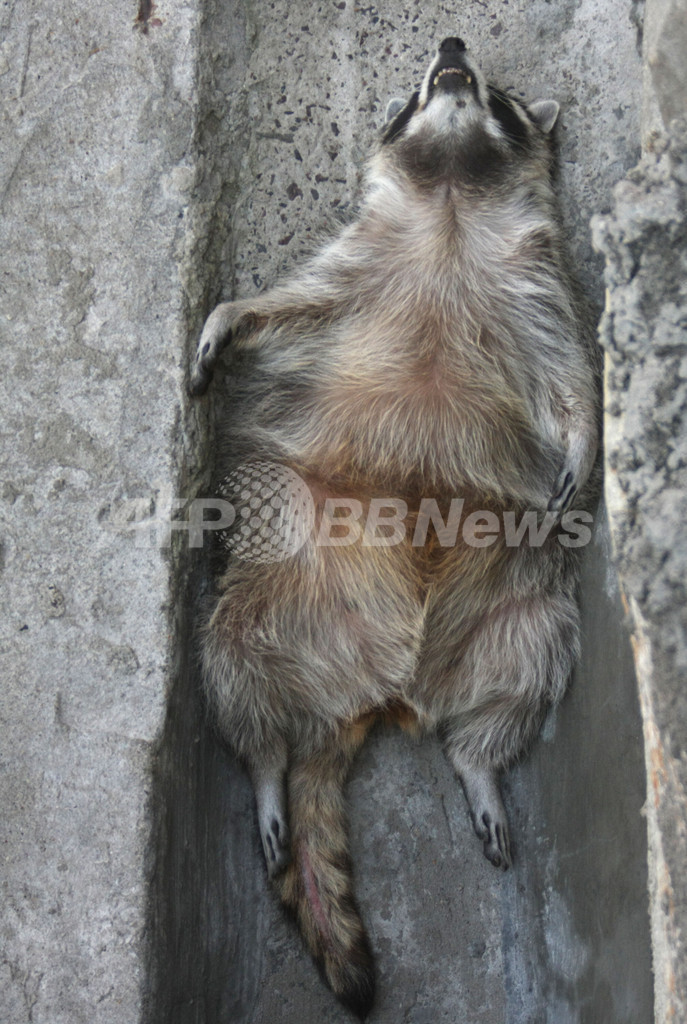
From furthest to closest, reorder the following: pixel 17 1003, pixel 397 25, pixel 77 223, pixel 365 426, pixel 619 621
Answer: pixel 397 25 < pixel 365 426 < pixel 77 223 < pixel 619 621 < pixel 17 1003

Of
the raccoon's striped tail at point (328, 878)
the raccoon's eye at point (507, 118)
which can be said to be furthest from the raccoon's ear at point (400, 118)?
the raccoon's striped tail at point (328, 878)

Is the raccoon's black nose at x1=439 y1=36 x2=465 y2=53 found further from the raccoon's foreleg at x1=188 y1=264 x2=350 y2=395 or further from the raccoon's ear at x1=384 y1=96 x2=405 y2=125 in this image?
the raccoon's foreleg at x1=188 y1=264 x2=350 y2=395

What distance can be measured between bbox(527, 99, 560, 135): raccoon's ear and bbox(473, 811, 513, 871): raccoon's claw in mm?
1915

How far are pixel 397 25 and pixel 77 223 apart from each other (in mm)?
1242

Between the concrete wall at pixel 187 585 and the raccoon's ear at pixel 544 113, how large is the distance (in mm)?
105

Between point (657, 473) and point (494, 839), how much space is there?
1435 millimetres

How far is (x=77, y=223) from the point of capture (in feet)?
7.78

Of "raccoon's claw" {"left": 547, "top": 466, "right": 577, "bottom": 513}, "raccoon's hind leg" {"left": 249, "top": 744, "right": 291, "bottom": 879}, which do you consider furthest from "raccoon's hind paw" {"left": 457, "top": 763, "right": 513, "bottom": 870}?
"raccoon's claw" {"left": 547, "top": 466, "right": 577, "bottom": 513}

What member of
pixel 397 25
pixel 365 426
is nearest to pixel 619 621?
pixel 365 426

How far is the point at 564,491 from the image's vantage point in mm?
2443

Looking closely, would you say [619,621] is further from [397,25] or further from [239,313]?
[397,25]
